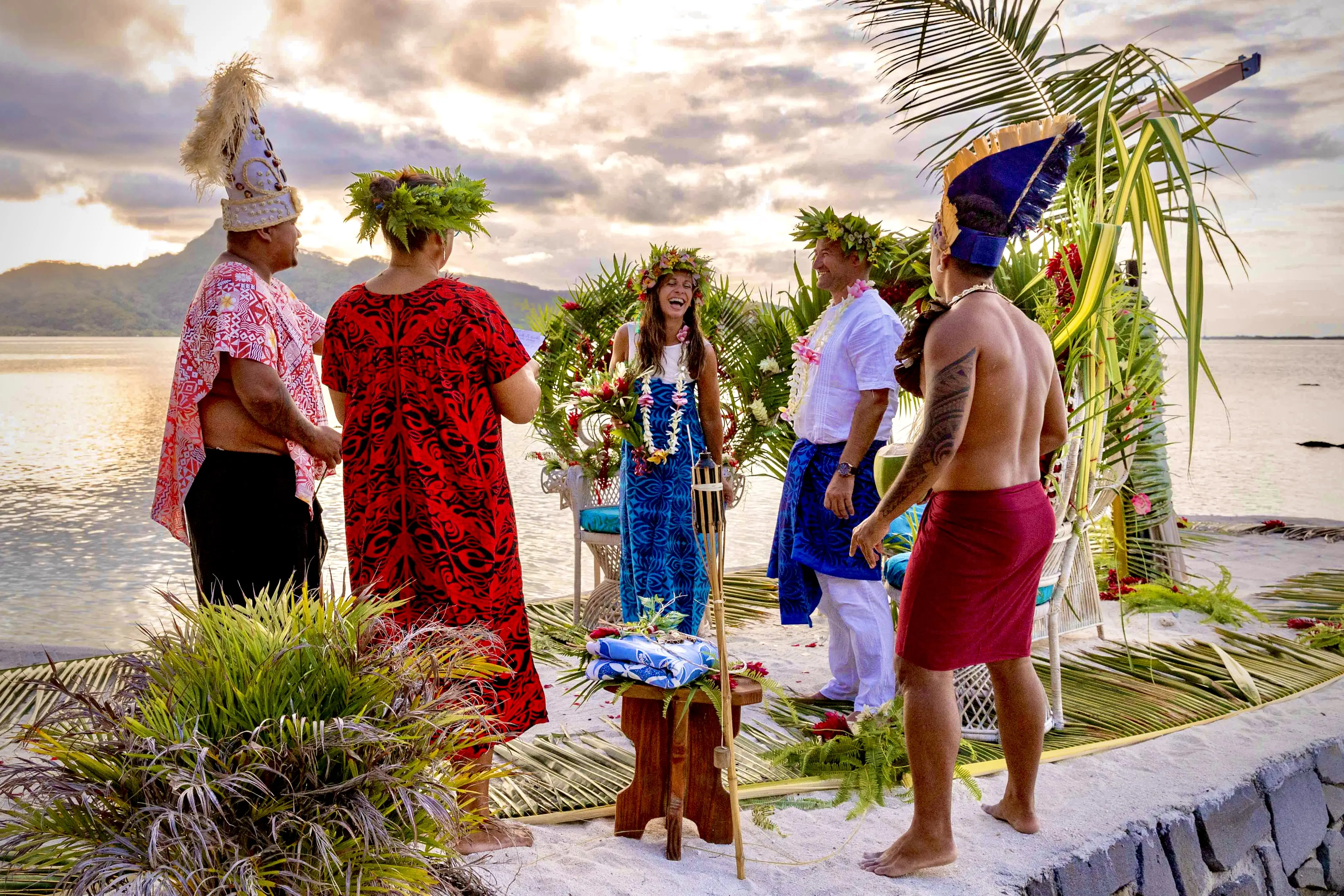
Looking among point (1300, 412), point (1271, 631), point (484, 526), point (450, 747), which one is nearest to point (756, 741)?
point (484, 526)

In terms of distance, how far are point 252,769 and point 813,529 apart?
2740 mm

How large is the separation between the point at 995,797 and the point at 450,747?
2116mm

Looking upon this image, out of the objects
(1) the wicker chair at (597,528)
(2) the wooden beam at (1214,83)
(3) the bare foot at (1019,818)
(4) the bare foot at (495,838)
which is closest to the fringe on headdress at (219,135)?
(4) the bare foot at (495,838)

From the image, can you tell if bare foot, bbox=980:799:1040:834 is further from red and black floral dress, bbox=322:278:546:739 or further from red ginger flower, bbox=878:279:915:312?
red ginger flower, bbox=878:279:915:312

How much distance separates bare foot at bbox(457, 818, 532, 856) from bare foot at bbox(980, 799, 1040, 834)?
1479 millimetres

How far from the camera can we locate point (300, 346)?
10.4ft

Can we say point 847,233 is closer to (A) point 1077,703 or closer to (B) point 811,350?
(B) point 811,350

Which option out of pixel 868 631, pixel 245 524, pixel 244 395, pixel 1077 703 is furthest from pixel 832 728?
pixel 244 395

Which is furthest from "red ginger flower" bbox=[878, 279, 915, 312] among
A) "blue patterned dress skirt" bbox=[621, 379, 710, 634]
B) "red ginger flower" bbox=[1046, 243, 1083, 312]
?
"blue patterned dress skirt" bbox=[621, 379, 710, 634]

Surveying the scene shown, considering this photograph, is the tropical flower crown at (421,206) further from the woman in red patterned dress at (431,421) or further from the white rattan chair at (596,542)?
the white rattan chair at (596,542)

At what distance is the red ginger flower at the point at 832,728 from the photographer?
3.70 metres

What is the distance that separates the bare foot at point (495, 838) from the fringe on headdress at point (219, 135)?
2.12 metres

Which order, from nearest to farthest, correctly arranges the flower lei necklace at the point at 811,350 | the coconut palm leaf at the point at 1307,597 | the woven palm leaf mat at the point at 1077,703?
the woven palm leaf mat at the point at 1077,703 < the flower lei necklace at the point at 811,350 < the coconut palm leaf at the point at 1307,597

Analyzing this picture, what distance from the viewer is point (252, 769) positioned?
1.76 metres
